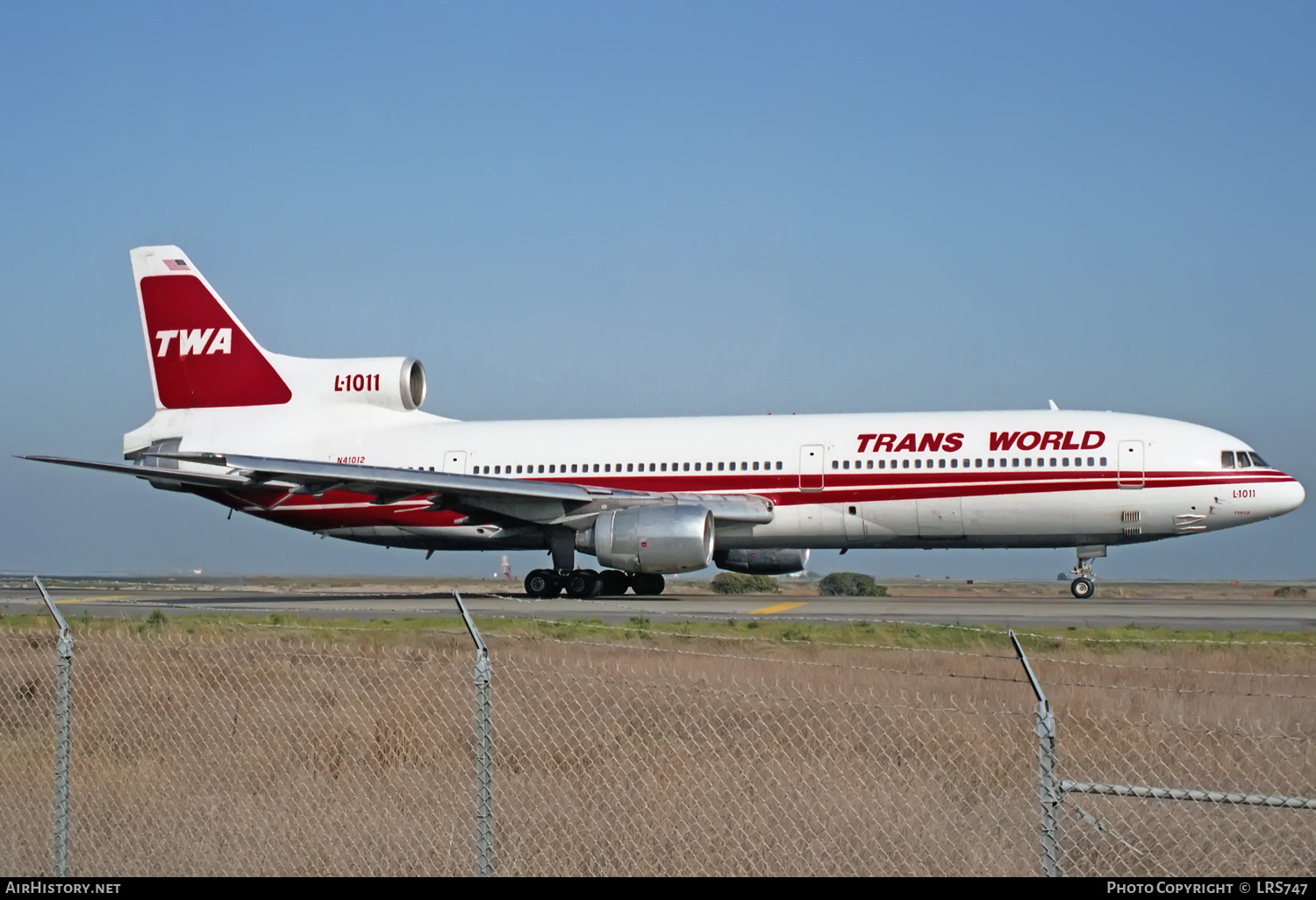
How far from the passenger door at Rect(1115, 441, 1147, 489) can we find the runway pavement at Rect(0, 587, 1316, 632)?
7.88 feet

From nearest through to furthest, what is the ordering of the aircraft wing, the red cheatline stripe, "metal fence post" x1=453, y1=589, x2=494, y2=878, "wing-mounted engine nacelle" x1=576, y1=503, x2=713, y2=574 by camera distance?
"metal fence post" x1=453, y1=589, x2=494, y2=878, "wing-mounted engine nacelle" x1=576, y1=503, x2=713, y2=574, the red cheatline stripe, the aircraft wing

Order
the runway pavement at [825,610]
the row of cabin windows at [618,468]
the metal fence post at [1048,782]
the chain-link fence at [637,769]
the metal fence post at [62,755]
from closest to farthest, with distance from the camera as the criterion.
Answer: the metal fence post at [1048,782]
the metal fence post at [62,755]
the chain-link fence at [637,769]
the runway pavement at [825,610]
the row of cabin windows at [618,468]

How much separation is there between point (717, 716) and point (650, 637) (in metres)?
5.30

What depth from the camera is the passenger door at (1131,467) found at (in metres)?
27.5

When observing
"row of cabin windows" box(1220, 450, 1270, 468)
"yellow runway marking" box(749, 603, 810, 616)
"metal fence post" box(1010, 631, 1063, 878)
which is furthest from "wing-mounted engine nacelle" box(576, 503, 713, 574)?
"metal fence post" box(1010, 631, 1063, 878)

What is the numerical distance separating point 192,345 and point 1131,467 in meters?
22.7

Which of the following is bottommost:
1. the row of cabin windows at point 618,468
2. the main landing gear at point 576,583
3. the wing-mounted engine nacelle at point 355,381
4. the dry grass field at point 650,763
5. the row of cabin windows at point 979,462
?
the main landing gear at point 576,583

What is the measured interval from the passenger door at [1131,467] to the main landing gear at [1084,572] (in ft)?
6.00

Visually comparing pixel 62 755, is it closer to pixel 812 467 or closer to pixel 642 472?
pixel 812 467

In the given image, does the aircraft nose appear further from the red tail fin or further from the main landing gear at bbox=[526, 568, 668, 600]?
the red tail fin

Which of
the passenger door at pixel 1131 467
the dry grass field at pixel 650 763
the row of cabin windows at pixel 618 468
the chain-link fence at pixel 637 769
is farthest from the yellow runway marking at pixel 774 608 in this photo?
the chain-link fence at pixel 637 769

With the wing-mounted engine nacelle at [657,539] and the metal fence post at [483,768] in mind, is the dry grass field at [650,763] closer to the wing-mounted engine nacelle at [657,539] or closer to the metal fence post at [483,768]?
the metal fence post at [483,768]

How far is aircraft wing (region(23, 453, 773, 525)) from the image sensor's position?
2870cm

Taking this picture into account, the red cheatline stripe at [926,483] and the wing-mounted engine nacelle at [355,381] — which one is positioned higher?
the wing-mounted engine nacelle at [355,381]
